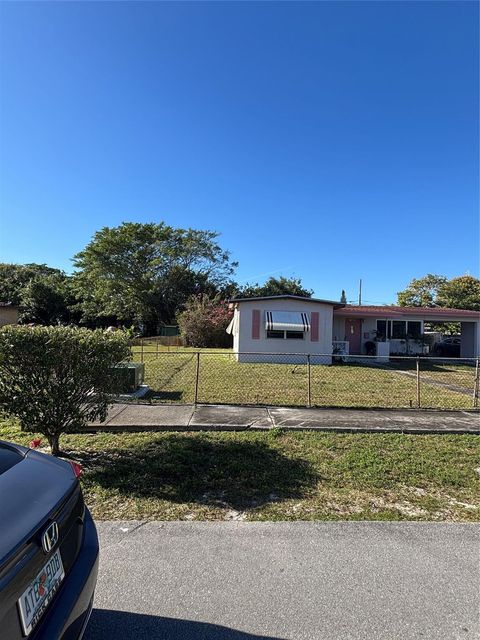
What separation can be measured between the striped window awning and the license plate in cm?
1639

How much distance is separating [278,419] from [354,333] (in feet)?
57.3

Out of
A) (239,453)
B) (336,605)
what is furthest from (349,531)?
(239,453)

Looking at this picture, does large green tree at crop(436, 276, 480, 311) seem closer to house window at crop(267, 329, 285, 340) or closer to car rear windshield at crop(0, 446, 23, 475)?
house window at crop(267, 329, 285, 340)

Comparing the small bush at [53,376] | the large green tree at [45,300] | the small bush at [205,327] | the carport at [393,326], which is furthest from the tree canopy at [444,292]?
the small bush at [53,376]

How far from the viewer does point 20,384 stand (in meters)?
4.82

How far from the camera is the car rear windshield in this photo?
2036 millimetres

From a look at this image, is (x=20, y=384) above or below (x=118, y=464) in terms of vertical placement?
above

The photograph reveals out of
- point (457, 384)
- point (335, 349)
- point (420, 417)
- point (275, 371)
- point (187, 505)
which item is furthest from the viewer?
point (335, 349)

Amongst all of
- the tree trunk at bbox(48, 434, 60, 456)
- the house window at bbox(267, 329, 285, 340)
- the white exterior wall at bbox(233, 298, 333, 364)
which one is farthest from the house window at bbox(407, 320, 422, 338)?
the tree trunk at bbox(48, 434, 60, 456)

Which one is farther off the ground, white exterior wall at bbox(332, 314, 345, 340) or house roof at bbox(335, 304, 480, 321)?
house roof at bbox(335, 304, 480, 321)

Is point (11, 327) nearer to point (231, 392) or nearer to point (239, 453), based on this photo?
point (239, 453)

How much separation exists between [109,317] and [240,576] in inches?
1508

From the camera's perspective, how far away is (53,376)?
4918 millimetres

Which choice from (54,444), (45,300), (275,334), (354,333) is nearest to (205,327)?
(354,333)
